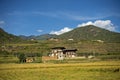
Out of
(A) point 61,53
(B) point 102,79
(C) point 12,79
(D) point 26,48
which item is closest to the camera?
(B) point 102,79

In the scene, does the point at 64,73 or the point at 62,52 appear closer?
the point at 64,73

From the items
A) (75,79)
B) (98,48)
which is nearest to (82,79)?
(75,79)

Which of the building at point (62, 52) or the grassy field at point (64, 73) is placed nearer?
the grassy field at point (64, 73)

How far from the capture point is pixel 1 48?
122 m

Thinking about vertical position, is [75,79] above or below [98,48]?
below

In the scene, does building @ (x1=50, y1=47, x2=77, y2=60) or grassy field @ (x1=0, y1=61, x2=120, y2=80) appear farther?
building @ (x1=50, y1=47, x2=77, y2=60)

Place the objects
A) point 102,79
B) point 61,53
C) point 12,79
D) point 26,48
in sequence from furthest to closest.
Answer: point 26,48 → point 61,53 → point 12,79 → point 102,79

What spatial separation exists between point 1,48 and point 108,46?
181 ft

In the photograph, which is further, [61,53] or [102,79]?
[61,53]

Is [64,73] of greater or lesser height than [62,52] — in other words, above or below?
below

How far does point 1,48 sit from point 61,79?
334 feet

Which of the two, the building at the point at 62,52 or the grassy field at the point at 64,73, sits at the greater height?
the building at the point at 62,52

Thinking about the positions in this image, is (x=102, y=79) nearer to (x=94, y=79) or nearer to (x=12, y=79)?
(x=94, y=79)

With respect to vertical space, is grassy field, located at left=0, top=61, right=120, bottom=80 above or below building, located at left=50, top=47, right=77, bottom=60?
below
